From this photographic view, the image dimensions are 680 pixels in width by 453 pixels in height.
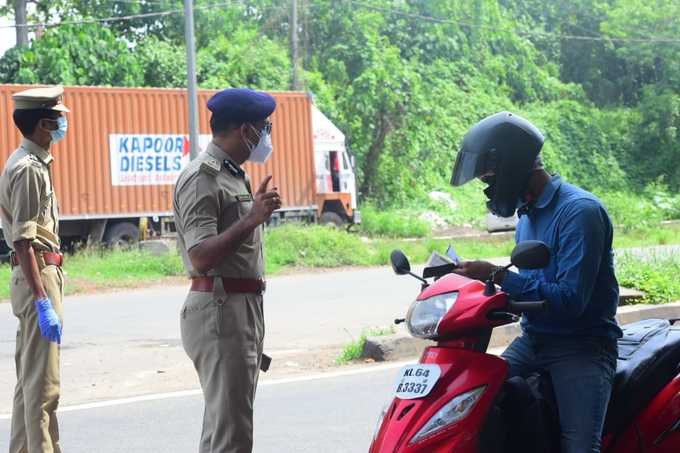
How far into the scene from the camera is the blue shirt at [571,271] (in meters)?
3.59

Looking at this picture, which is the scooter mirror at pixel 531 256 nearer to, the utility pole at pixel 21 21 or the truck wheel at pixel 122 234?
the truck wheel at pixel 122 234

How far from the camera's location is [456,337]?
3510 millimetres

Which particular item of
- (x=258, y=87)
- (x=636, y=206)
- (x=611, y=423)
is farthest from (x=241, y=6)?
(x=611, y=423)

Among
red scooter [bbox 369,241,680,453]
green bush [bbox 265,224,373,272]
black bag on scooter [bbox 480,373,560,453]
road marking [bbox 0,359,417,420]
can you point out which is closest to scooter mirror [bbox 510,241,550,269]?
red scooter [bbox 369,241,680,453]

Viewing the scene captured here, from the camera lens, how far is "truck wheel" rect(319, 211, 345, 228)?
998 inches

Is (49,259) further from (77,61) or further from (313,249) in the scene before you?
(77,61)

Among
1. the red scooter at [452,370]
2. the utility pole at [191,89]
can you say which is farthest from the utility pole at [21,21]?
the red scooter at [452,370]

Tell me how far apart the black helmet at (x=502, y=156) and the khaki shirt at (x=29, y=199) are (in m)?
2.39

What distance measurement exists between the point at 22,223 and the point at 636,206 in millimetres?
27679

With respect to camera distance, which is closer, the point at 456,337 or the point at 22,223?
the point at 456,337

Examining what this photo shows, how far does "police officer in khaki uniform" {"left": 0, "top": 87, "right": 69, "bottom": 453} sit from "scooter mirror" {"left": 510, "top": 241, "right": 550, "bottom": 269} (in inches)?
103

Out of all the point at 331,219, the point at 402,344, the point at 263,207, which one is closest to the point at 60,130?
the point at 263,207

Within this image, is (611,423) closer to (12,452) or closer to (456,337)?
(456,337)

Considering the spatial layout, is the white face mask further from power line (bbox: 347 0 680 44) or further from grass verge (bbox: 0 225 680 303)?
power line (bbox: 347 0 680 44)
